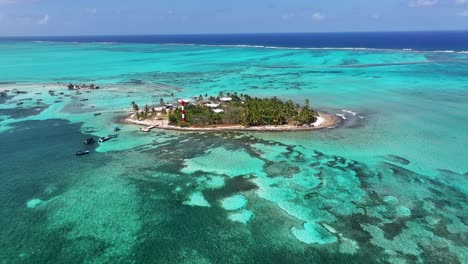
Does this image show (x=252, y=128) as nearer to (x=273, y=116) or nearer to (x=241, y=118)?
(x=241, y=118)

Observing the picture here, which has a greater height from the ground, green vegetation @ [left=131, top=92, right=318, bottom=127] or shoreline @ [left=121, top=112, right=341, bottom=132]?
green vegetation @ [left=131, top=92, right=318, bottom=127]

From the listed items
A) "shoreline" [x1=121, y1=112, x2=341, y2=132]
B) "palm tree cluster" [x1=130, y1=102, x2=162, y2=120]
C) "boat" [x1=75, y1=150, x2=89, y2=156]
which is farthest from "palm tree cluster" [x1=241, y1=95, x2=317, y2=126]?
"boat" [x1=75, y1=150, x2=89, y2=156]

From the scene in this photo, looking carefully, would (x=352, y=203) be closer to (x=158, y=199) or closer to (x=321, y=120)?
(x=158, y=199)

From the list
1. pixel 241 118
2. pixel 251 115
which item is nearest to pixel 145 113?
pixel 241 118

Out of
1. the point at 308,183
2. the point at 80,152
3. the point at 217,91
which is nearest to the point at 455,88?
the point at 217,91

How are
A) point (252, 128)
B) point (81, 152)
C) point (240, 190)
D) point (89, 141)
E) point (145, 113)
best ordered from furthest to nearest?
1. point (145, 113)
2. point (252, 128)
3. point (89, 141)
4. point (81, 152)
5. point (240, 190)

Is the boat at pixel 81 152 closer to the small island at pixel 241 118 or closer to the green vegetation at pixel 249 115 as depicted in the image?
the small island at pixel 241 118

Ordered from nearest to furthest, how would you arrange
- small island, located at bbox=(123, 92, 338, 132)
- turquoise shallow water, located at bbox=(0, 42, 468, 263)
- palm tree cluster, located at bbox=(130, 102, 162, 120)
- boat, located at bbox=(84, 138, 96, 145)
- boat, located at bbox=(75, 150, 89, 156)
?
turquoise shallow water, located at bbox=(0, 42, 468, 263)
boat, located at bbox=(75, 150, 89, 156)
boat, located at bbox=(84, 138, 96, 145)
small island, located at bbox=(123, 92, 338, 132)
palm tree cluster, located at bbox=(130, 102, 162, 120)

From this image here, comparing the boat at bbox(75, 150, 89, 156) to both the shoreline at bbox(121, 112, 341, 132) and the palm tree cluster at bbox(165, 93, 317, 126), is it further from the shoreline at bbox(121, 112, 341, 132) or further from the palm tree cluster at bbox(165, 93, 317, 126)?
the palm tree cluster at bbox(165, 93, 317, 126)
